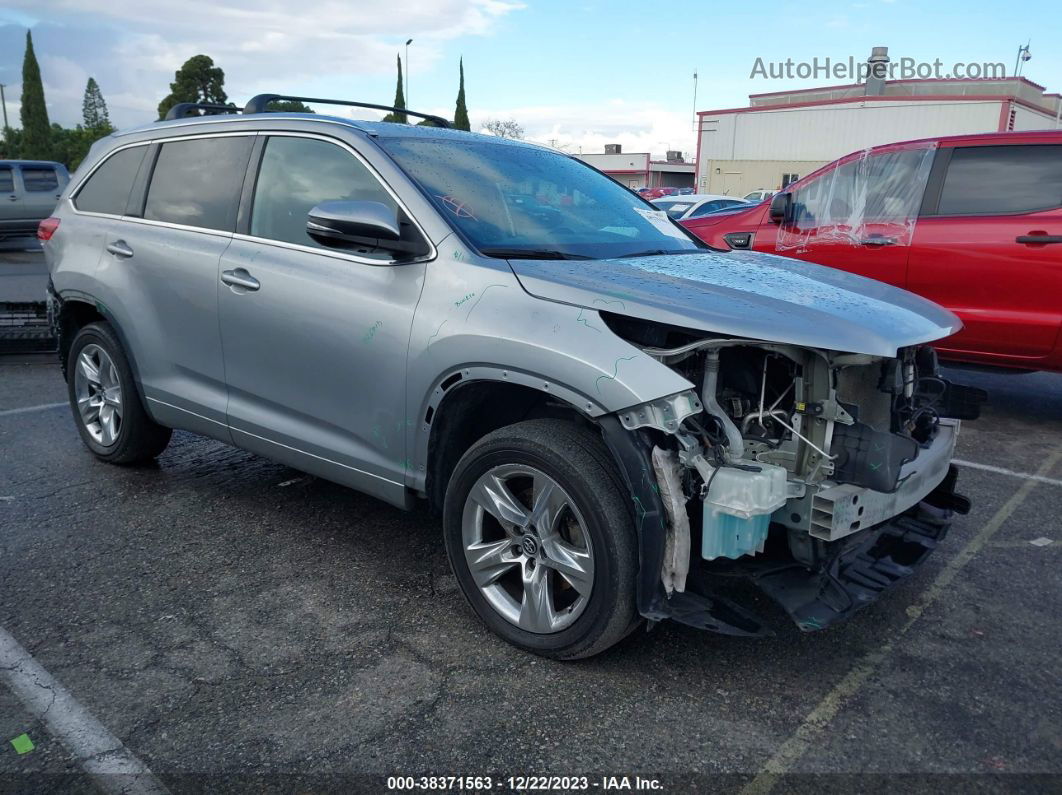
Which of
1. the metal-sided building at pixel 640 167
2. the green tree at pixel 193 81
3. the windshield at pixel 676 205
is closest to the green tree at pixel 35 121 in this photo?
the green tree at pixel 193 81

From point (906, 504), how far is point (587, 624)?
3.95ft

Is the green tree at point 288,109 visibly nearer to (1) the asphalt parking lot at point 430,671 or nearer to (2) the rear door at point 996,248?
(1) the asphalt parking lot at point 430,671

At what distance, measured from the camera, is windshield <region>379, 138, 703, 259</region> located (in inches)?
129

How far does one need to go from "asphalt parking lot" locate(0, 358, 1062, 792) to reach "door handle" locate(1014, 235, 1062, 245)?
7.25 feet

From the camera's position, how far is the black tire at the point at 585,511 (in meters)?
2.62

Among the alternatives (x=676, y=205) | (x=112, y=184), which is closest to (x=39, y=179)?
(x=676, y=205)

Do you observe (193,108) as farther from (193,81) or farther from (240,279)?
(193,81)

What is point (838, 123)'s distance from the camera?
138ft

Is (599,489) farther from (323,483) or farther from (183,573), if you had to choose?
(323,483)

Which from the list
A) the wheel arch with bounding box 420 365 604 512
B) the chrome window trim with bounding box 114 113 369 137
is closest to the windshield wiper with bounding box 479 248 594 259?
the wheel arch with bounding box 420 365 604 512

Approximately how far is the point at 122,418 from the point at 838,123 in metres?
43.3

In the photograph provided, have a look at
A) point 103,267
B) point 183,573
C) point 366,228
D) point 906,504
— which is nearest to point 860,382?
point 906,504

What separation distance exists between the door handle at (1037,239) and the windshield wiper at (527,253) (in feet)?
12.7

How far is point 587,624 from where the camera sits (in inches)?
108
